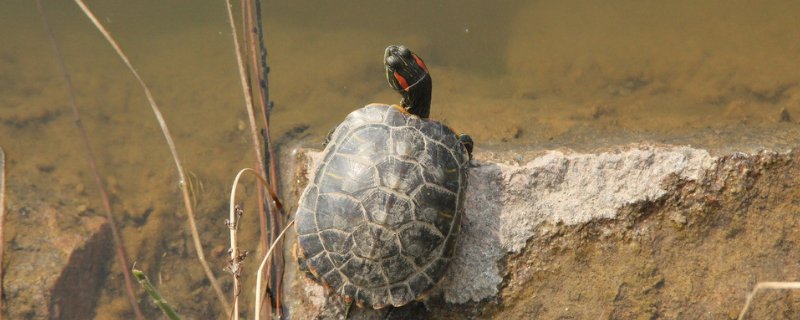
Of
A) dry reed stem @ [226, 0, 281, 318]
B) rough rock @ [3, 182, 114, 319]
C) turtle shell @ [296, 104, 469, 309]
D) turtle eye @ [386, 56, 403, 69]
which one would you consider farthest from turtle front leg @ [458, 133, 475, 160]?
rough rock @ [3, 182, 114, 319]

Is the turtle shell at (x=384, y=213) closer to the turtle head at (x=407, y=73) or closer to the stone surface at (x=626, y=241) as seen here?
the stone surface at (x=626, y=241)

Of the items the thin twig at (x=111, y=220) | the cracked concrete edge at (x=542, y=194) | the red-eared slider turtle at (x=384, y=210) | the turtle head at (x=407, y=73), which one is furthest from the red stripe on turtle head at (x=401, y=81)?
the thin twig at (x=111, y=220)

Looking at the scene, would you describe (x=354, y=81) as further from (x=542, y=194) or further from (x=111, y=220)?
(x=542, y=194)

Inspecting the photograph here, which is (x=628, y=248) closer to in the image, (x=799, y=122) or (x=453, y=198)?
(x=453, y=198)

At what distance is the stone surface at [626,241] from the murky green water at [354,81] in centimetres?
47

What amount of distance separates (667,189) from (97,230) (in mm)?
4117

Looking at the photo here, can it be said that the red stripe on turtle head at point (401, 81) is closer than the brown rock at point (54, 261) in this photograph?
Yes

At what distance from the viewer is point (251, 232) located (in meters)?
4.32

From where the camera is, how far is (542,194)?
326cm

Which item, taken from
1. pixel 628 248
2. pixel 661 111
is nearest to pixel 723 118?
pixel 661 111

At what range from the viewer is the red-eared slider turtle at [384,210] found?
8.89ft

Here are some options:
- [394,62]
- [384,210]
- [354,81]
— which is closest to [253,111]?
[394,62]

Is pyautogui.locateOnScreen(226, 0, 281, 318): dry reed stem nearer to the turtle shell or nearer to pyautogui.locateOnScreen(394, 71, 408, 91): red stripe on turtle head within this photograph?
the turtle shell

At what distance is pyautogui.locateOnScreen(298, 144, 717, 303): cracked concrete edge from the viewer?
121 inches
